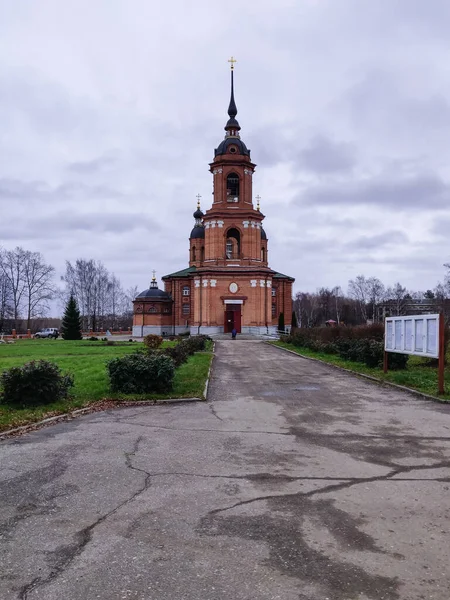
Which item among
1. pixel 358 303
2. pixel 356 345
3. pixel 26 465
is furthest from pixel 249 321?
pixel 358 303

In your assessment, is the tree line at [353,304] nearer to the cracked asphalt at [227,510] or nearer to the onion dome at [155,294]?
the onion dome at [155,294]

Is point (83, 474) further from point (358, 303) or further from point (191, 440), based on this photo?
point (358, 303)

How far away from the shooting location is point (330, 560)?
3936 mm

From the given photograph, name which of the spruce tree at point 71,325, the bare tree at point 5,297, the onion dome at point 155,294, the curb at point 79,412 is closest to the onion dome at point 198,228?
the onion dome at point 155,294

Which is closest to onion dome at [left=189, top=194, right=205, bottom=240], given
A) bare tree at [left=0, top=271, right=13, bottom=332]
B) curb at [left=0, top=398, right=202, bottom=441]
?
bare tree at [left=0, top=271, right=13, bottom=332]

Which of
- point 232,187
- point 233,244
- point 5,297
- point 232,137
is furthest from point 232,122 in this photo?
point 5,297

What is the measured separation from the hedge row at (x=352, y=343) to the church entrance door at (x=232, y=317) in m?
12.4

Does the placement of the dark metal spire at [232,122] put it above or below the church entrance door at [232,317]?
above

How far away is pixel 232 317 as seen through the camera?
51.8 metres

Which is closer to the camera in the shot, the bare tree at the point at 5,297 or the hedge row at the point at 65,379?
the hedge row at the point at 65,379

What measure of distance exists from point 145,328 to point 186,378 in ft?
140

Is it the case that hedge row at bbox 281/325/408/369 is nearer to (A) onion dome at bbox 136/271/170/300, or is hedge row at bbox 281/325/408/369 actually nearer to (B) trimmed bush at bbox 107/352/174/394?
(B) trimmed bush at bbox 107/352/174/394

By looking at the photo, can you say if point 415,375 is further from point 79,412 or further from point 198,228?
point 198,228

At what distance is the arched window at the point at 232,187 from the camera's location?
53.1 metres
